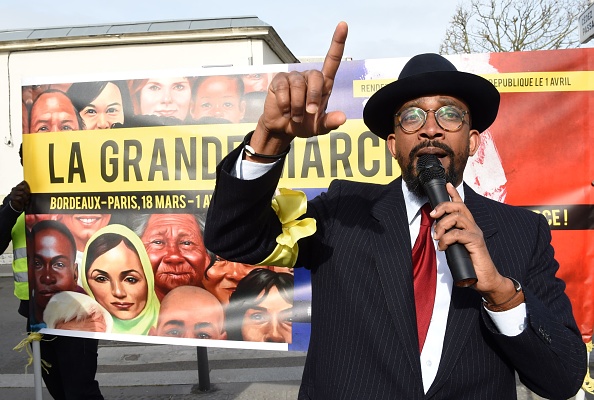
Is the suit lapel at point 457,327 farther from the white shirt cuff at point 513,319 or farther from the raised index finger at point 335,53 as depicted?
the raised index finger at point 335,53

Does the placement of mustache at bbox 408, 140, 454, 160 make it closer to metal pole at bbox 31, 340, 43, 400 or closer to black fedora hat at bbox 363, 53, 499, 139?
black fedora hat at bbox 363, 53, 499, 139

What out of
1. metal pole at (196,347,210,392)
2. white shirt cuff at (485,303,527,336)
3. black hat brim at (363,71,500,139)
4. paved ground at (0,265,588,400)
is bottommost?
paved ground at (0,265,588,400)

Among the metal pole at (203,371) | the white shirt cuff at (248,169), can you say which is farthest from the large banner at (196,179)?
the white shirt cuff at (248,169)

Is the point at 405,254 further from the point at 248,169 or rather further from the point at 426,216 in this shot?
the point at 248,169

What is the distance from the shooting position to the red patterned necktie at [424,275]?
1674 mm

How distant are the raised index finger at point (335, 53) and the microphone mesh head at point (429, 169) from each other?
1.23 ft

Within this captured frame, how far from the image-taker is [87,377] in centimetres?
384

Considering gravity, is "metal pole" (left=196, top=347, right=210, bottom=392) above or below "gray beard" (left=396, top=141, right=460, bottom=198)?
below

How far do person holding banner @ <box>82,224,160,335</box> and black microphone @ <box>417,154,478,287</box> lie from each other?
2461 mm

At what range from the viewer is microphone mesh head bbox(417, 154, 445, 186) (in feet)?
5.06

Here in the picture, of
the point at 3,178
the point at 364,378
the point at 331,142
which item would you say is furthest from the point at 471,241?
the point at 3,178

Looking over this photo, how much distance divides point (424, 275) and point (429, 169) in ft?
1.14

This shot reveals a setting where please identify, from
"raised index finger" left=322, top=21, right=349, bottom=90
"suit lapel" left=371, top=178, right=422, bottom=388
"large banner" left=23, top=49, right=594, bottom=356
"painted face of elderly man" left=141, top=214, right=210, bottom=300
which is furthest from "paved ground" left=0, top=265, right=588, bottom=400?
"raised index finger" left=322, top=21, right=349, bottom=90

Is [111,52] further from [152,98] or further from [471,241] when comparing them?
[471,241]
